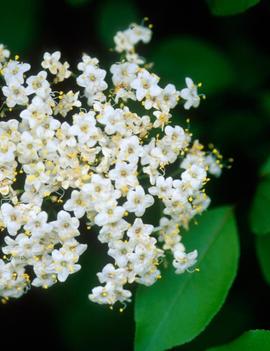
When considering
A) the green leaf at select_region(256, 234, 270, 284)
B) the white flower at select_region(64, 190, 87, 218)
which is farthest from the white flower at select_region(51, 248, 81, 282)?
the green leaf at select_region(256, 234, 270, 284)

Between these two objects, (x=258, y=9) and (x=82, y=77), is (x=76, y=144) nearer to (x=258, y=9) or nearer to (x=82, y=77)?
(x=82, y=77)

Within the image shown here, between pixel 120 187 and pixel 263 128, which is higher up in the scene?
pixel 263 128

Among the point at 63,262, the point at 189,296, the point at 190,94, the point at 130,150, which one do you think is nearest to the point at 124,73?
the point at 190,94

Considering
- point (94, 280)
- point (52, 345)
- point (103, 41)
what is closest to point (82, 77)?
point (103, 41)

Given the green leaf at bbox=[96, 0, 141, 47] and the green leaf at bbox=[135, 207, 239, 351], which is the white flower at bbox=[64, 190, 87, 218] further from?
the green leaf at bbox=[96, 0, 141, 47]

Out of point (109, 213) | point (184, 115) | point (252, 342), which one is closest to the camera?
point (109, 213)

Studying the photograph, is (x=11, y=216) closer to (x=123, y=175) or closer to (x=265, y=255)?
(x=123, y=175)

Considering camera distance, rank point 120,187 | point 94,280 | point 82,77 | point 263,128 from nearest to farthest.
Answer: point 120,187 < point 82,77 < point 94,280 < point 263,128
